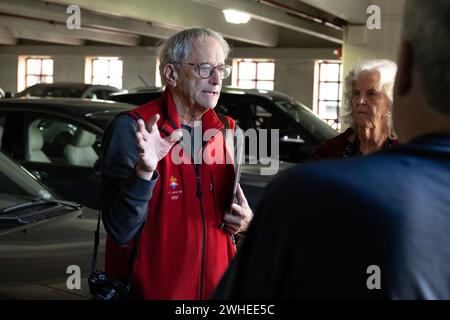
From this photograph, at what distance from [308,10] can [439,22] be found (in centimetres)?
1484

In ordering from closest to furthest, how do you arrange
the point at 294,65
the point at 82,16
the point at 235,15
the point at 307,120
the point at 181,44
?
1. the point at 181,44
2. the point at 307,120
3. the point at 235,15
4. the point at 82,16
5. the point at 294,65

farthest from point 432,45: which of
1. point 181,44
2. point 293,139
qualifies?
point 293,139

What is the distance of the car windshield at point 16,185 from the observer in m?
4.13

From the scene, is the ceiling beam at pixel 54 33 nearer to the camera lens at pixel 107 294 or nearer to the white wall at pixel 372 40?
the white wall at pixel 372 40

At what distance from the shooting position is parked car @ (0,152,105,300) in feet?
10.1

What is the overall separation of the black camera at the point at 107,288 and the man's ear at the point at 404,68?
1.50m

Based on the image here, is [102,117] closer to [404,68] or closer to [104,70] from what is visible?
[404,68]

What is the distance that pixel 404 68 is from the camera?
1.28m

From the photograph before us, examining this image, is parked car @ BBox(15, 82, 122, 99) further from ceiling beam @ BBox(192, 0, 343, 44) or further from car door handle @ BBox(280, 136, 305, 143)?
car door handle @ BBox(280, 136, 305, 143)

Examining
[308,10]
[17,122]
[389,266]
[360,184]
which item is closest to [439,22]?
[360,184]

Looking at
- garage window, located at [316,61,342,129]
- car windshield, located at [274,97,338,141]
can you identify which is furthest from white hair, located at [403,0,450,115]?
garage window, located at [316,61,342,129]

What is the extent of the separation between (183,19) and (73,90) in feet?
9.70

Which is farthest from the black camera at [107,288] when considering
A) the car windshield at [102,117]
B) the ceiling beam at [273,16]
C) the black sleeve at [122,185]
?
the ceiling beam at [273,16]
